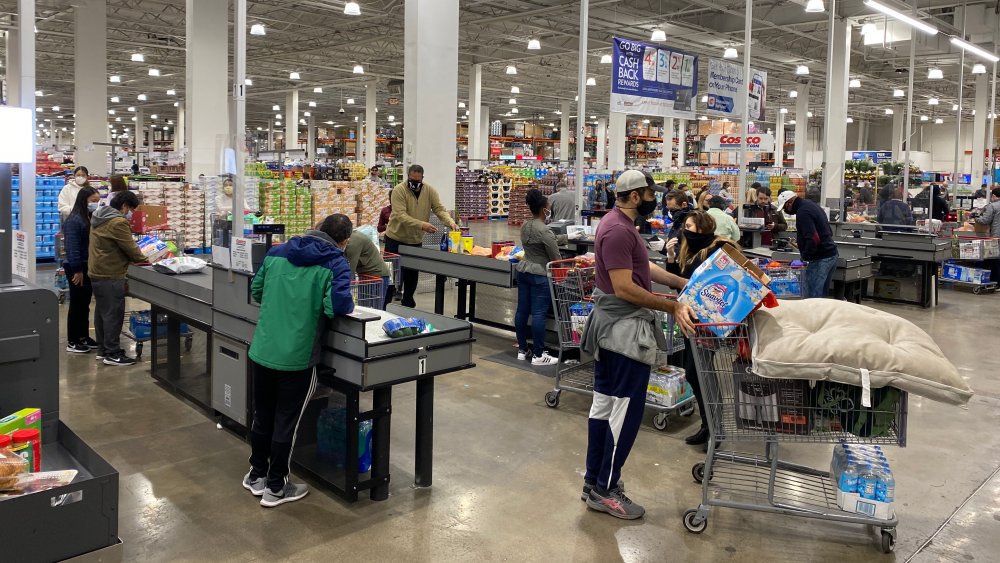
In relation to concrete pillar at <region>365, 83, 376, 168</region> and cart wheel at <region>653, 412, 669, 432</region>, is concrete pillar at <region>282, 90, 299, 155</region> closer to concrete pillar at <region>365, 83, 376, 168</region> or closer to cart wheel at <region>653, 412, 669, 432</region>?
concrete pillar at <region>365, 83, 376, 168</region>

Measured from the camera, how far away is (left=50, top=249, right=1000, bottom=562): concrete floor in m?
3.72

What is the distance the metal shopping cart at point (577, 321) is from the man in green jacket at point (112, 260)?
3.32 metres

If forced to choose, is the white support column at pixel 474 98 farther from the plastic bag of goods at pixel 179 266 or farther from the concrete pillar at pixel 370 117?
the plastic bag of goods at pixel 179 266

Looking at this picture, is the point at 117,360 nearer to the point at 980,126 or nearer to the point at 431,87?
the point at 431,87

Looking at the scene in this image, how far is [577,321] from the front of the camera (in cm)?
581

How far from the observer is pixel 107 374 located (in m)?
6.55

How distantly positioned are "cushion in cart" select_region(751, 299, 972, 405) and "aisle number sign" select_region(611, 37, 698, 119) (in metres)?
6.38

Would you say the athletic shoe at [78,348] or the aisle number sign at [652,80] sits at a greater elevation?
the aisle number sign at [652,80]

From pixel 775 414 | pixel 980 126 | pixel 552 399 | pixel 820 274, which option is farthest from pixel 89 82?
pixel 980 126

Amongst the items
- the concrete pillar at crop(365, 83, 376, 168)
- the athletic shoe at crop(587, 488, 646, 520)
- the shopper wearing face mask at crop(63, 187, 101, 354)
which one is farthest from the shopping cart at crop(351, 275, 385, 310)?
the concrete pillar at crop(365, 83, 376, 168)

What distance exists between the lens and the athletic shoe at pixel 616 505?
403 centimetres

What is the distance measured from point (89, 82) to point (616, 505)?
55.9ft

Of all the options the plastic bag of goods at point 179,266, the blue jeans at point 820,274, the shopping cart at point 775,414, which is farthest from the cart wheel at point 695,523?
the blue jeans at point 820,274

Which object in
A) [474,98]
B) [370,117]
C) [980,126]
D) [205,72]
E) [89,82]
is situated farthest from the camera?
[370,117]
